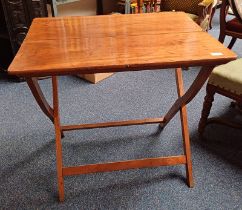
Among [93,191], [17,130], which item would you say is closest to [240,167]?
Result: [93,191]

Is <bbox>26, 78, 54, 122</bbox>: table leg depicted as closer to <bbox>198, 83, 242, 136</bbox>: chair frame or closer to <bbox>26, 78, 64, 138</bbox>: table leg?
<bbox>26, 78, 64, 138</bbox>: table leg

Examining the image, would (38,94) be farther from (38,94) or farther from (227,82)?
(227,82)

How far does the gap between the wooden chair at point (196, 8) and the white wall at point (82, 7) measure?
0.67m

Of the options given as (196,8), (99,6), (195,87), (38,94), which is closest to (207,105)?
(195,87)

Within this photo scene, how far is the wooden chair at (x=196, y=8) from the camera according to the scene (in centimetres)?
233

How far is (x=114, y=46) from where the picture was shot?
105 centimetres

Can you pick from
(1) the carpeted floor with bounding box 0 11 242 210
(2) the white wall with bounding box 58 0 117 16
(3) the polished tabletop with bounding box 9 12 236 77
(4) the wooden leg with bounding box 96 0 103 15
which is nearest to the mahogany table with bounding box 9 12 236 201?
(3) the polished tabletop with bounding box 9 12 236 77

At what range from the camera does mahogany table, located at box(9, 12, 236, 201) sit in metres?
0.92

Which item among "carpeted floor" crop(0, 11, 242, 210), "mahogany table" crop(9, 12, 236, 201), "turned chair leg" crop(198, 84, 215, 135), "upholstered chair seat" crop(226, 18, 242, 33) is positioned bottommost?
"carpeted floor" crop(0, 11, 242, 210)

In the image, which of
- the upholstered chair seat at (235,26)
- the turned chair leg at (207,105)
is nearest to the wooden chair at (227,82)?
the turned chair leg at (207,105)

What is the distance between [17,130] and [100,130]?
21.7 inches

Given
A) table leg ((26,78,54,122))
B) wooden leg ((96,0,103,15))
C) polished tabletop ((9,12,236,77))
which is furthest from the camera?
wooden leg ((96,0,103,15))

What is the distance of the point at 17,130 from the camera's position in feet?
5.76

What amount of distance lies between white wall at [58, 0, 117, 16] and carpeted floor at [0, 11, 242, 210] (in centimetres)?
93
